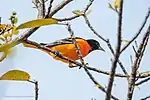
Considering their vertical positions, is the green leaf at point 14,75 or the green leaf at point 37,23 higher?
the green leaf at point 37,23

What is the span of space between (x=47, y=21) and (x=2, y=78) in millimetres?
109

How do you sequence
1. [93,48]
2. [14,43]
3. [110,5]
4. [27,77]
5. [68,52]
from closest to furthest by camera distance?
[14,43] → [27,77] → [110,5] → [68,52] → [93,48]

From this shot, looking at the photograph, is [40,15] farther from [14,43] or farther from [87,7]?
[87,7]

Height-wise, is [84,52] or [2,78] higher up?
[84,52]

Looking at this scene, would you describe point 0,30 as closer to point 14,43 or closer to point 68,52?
point 14,43

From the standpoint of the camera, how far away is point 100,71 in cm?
113

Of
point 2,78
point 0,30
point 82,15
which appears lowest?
point 2,78

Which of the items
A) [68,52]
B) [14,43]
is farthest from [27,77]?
[68,52]

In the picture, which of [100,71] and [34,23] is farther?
[100,71]

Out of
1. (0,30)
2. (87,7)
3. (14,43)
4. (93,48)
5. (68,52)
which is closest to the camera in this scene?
(14,43)

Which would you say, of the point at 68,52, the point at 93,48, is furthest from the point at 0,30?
the point at 93,48

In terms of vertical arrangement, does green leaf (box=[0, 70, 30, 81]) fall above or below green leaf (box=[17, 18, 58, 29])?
below

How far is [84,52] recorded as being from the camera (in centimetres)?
264

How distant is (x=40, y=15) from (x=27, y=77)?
29 centimetres
